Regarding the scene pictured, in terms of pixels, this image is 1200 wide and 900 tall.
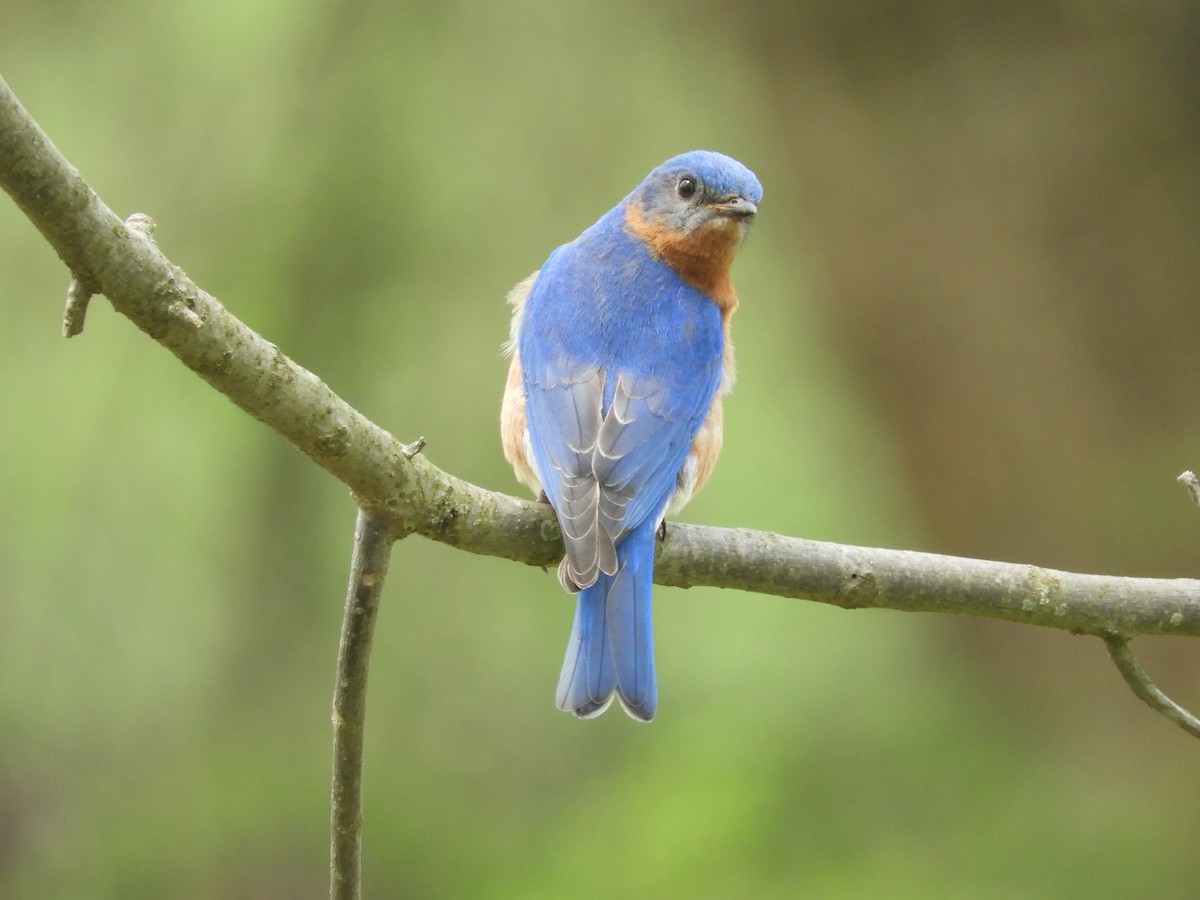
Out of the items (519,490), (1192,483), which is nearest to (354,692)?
(1192,483)

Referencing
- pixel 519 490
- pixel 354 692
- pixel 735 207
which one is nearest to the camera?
pixel 354 692

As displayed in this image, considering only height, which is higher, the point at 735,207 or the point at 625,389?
the point at 735,207

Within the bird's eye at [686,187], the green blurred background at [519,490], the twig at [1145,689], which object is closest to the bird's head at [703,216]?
the bird's eye at [686,187]

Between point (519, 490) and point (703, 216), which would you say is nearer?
point (703, 216)

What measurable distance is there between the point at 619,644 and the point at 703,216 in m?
1.65

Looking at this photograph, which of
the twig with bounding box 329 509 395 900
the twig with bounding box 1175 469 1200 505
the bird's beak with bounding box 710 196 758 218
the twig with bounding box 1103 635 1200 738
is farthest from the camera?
the bird's beak with bounding box 710 196 758 218

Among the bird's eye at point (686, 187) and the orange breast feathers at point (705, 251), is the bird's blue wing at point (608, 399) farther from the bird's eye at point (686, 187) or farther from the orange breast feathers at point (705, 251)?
the bird's eye at point (686, 187)

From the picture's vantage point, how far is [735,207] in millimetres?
4535

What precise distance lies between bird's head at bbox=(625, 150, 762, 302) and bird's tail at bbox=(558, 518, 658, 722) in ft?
4.25

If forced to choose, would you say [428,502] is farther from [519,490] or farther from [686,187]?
[519,490]

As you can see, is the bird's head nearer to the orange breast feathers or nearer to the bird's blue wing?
the orange breast feathers

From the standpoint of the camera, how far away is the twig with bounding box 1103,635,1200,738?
132 inches

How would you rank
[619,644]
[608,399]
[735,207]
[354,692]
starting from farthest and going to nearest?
1. [735,207]
2. [608,399]
3. [619,644]
4. [354,692]

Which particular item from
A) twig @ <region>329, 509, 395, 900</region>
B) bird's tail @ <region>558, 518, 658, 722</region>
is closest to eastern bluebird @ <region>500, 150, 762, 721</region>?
bird's tail @ <region>558, 518, 658, 722</region>
